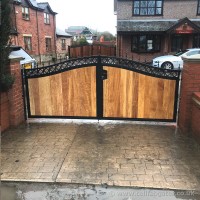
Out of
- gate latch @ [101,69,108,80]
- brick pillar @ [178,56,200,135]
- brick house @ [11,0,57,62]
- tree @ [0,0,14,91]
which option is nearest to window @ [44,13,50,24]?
brick house @ [11,0,57,62]

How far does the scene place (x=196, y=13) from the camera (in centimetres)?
2369

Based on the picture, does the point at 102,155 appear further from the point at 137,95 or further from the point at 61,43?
the point at 61,43

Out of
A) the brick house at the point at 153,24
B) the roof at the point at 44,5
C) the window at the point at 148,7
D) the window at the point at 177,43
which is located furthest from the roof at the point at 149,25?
the roof at the point at 44,5

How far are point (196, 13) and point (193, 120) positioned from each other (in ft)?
70.4

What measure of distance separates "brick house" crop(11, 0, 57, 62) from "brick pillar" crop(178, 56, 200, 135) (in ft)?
62.4

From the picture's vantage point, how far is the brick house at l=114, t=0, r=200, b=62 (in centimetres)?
2333

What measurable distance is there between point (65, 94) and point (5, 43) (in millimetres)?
1914

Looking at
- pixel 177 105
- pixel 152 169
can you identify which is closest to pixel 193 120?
pixel 177 105

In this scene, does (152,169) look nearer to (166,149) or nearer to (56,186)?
(166,149)

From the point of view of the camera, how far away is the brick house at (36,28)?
2385cm

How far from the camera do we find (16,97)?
625 cm

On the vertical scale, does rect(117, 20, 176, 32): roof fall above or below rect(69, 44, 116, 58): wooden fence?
→ above

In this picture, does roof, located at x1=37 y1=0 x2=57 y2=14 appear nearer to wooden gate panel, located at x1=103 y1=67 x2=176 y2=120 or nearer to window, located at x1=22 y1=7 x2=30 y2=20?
window, located at x1=22 y1=7 x2=30 y2=20

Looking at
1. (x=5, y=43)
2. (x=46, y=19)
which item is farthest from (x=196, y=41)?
(x=5, y=43)
